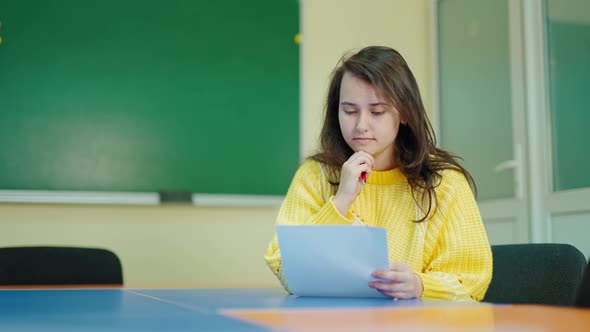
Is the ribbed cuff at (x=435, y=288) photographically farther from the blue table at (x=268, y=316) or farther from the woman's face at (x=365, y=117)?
the woman's face at (x=365, y=117)

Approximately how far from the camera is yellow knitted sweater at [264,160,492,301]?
1.36 meters

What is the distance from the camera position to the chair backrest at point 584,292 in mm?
726

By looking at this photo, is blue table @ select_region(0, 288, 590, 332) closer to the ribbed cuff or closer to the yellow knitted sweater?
the ribbed cuff

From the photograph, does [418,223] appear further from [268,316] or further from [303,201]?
[268,316]

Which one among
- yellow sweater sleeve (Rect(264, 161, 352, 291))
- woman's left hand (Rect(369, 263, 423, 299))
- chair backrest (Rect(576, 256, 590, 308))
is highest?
yellow sweater sleeve (Rect(264, 161, 352, 291))

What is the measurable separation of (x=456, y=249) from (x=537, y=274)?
19 cm

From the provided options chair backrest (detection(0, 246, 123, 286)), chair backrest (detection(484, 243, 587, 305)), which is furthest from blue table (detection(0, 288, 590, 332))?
chair backrest (detection(0, 246, 123, 286))

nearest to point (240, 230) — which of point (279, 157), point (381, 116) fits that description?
point (279, 157)

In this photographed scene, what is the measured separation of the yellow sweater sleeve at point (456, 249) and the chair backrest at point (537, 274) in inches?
5.1

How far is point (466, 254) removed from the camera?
1401 mm

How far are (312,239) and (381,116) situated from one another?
0.49 m

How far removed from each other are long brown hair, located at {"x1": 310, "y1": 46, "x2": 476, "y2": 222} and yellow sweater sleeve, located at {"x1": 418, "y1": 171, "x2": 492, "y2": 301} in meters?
0.03

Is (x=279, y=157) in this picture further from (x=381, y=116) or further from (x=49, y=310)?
(x=49, y=310)

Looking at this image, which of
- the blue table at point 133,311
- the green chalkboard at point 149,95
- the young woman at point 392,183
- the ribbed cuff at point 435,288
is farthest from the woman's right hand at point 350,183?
the green chalkboard at point 149,95
